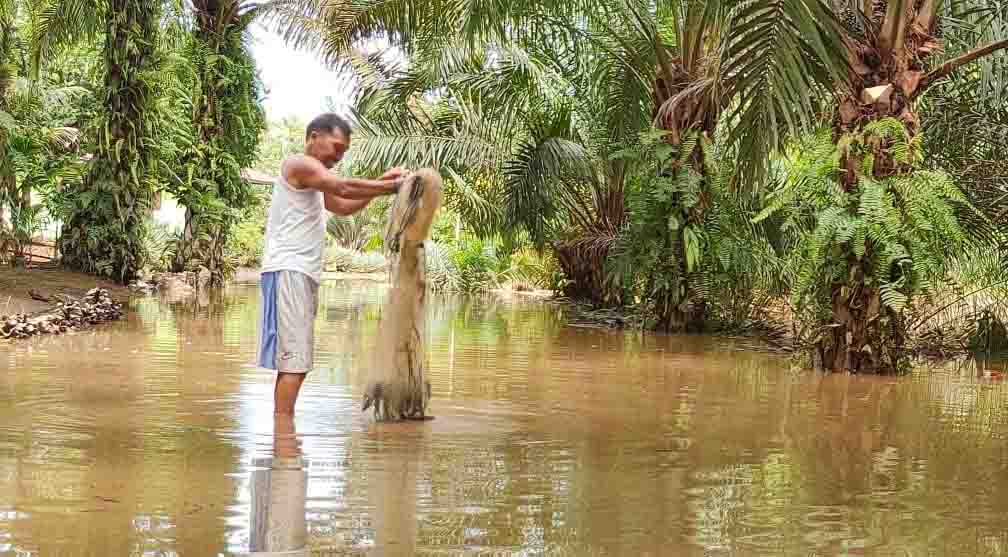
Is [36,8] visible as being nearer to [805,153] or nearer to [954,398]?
[805,153]

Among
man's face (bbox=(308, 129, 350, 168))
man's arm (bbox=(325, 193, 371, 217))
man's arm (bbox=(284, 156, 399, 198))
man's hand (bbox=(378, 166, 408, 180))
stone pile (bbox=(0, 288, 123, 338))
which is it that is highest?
man's face (bbox=(308, 129, 350, 168))

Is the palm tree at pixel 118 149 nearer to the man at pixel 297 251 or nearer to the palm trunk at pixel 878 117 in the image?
the palm trunk at pixel 878 117

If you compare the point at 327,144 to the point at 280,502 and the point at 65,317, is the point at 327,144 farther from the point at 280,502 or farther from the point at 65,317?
the point at 65,317

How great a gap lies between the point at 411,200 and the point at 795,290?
16.5 feet

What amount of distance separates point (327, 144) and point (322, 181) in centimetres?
33

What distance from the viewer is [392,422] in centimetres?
640

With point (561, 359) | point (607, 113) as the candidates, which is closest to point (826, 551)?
point (561, 359)

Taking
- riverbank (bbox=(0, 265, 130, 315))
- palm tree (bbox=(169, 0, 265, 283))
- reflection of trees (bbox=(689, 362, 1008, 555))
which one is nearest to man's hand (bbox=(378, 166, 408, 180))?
reflection of trees (bbox=(689, 362, 1008, 555))

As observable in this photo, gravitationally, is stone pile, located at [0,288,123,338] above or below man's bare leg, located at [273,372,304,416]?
above

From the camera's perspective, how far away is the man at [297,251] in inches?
247

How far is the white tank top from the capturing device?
20.8ft

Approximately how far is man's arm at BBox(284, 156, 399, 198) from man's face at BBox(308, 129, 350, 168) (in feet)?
0.44

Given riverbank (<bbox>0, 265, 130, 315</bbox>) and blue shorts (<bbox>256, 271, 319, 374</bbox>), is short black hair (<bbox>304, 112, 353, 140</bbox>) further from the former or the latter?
riverbank (<bbox>0, 265, 130, 315</bbox>)

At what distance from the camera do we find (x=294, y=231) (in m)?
6.37
